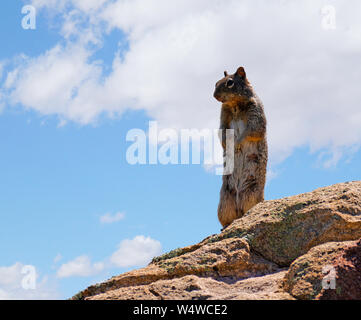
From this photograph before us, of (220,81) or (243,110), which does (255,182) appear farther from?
(220,81)

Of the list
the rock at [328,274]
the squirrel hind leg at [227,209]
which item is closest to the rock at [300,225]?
the rock at [328,274]

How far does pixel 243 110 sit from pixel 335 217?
19.6ft

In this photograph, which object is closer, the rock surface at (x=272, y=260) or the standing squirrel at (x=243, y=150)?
the rock surface at (x=272, y=260)

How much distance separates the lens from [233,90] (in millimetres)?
11531

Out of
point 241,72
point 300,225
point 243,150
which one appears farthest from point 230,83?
point 300,225

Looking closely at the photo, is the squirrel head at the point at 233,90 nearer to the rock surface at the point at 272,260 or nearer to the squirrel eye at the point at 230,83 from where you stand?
the squirrel eye at the point at 230,83

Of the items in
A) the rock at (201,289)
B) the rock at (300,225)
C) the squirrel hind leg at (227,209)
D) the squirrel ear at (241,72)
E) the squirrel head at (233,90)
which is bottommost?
the rock at (201,289)

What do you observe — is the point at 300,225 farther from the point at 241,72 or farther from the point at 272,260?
the point at 241,72

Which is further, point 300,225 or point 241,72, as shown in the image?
point 241,72

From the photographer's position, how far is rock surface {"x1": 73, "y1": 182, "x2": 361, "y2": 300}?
4598mm

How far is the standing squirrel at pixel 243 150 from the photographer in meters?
11.3

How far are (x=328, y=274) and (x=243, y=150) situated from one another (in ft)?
23.3

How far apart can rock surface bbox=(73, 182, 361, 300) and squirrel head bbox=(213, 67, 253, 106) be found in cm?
488
